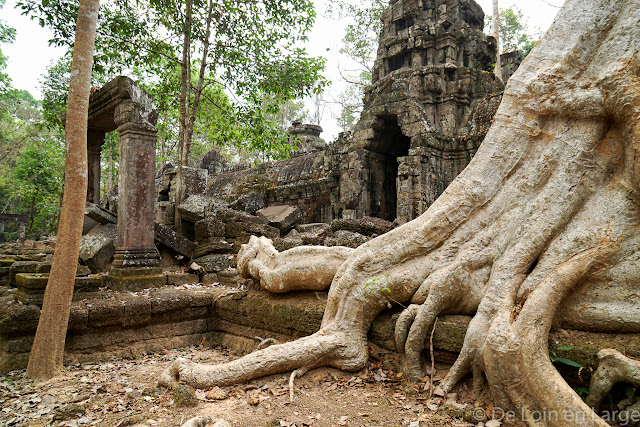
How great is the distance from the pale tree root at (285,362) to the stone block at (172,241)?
3465 millimetres

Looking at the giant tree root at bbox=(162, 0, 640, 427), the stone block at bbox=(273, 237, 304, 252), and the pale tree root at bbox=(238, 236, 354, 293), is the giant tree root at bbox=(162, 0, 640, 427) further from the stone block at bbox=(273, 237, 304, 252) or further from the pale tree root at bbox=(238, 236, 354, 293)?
the stone block at bbox=(273, 237, 304, 252)

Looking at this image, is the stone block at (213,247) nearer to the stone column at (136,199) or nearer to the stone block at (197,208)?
the stone block at (197,208)

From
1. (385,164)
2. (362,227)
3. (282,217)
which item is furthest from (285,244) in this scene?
(385,164)

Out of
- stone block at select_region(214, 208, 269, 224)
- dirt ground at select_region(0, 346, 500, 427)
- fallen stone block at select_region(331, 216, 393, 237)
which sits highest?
stone block at select_region(214, 208, 269, 224)

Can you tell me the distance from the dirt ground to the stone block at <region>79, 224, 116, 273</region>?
2495 mm

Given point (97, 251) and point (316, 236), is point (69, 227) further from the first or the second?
point (316, 236)

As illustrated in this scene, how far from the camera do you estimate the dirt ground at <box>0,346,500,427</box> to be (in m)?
2.42

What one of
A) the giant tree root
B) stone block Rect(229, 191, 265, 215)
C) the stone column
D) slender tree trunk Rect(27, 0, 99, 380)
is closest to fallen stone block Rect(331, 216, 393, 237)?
stone block Rect(229, 191, 265, 215)

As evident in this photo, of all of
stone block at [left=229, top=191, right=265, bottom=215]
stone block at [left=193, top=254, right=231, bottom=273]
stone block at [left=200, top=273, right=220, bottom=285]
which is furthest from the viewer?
stone block at [left=229, top=191, right=265, bottom=215]

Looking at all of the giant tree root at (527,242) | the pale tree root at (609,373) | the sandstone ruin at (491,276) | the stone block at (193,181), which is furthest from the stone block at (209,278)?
the pale tree root at (609,373)

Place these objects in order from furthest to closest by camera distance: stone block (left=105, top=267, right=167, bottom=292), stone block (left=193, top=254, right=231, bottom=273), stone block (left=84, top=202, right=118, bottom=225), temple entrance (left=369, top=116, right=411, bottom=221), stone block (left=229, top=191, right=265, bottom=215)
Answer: temple entrance (left=369, top=116, right=411, bottom=221) < stone block (left=229, top=191, right=265, bottom=215) < stone block (left=84, top=202, right=118, bottom=225) < stone block (left=193, top=254, right=231, bottom=273) < stone block (left=105, top=267, right=167, bottom=292)

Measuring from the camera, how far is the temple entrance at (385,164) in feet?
35.4

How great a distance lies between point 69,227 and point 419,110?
8238mm

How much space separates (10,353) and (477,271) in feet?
12.8
